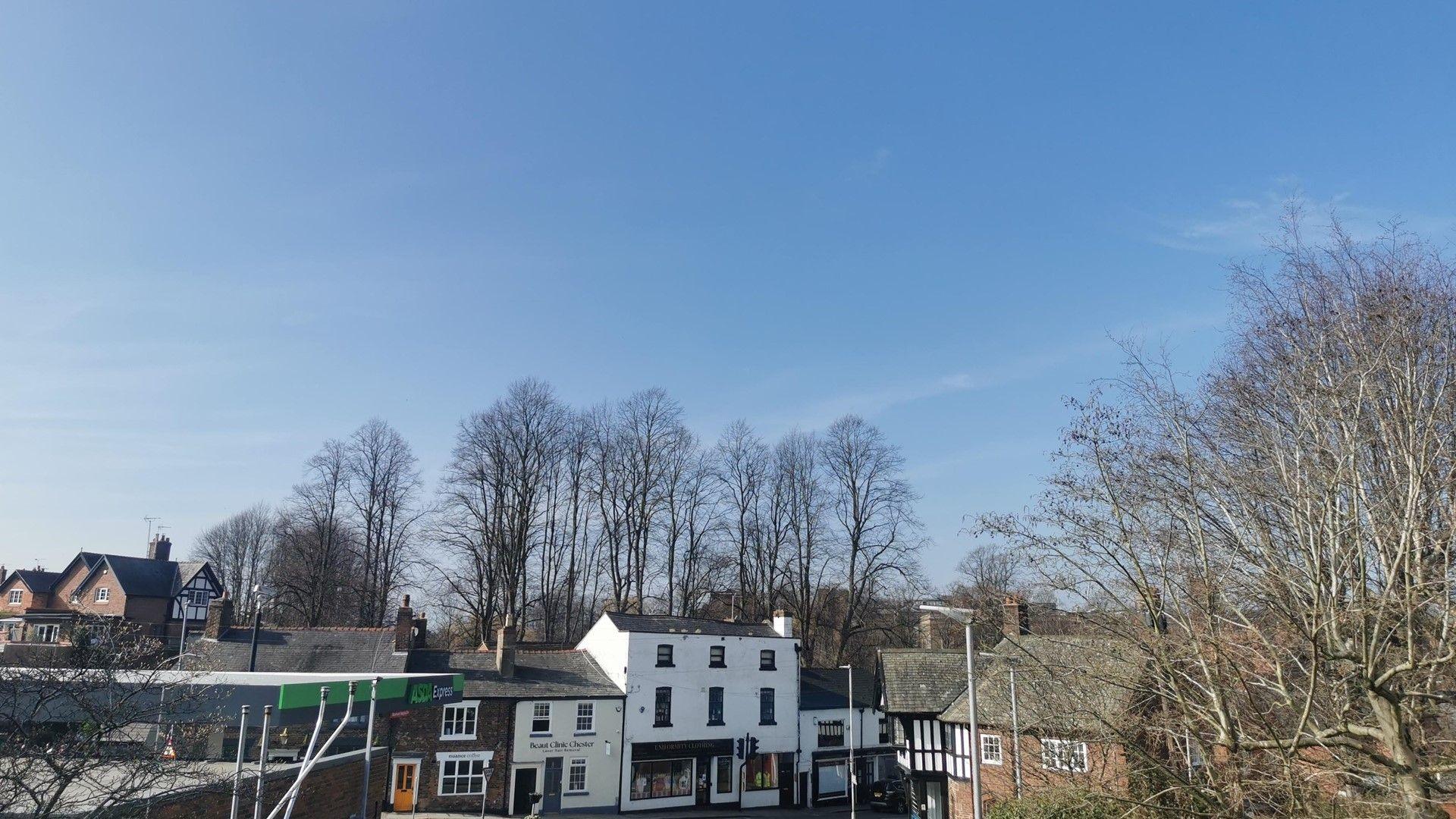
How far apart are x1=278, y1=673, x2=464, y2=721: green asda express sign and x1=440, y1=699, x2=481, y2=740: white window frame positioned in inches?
109

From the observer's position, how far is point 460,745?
33906 millimetres

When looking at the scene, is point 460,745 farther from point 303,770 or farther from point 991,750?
point 303,770

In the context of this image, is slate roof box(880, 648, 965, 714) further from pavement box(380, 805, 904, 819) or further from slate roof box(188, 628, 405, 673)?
slate roof box(188, 628, 405, 673)

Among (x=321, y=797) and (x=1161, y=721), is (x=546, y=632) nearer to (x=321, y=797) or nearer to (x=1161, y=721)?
(x=321, y=797)

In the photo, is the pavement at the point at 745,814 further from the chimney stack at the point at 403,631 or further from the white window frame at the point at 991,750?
the white window frame at the point at 991,750

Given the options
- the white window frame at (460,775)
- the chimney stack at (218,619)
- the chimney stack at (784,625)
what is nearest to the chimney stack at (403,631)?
the white window frame at (460,775)

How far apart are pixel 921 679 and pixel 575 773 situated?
14.7 m

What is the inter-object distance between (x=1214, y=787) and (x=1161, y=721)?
9.03 ft

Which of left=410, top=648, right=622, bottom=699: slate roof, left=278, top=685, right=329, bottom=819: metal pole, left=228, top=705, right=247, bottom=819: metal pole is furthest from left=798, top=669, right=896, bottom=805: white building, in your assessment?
left=228, top=705, right=247, bottom=819: metal pole

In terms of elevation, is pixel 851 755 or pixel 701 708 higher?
pixel 701 708

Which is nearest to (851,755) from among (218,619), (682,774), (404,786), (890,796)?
(890,796)

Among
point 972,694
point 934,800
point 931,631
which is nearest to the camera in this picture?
point 972,694

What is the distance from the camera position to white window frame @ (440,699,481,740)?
111 feet

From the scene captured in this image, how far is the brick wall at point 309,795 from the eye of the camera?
14.2 m
